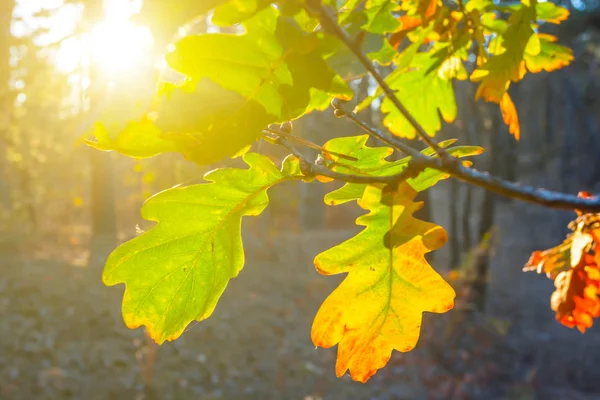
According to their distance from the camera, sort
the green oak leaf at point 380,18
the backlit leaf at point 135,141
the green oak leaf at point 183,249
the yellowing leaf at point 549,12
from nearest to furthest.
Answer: the backlit leaf at point 135,141 < the green oak leaf at point 183,249 < the green oak leaf at point 380,18 < the yellowing leaf at point 549,12

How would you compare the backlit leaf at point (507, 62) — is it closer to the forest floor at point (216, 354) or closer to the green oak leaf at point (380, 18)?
the green oak leaf at point (380, 18)

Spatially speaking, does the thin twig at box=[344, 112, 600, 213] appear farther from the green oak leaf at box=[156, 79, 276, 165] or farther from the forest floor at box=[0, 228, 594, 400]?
the forest floor at box=[0, 228, 594, 400]

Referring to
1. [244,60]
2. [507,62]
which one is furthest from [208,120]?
[507,62]

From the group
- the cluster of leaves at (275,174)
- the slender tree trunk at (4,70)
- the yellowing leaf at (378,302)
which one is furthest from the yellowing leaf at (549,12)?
the slender tree trunk at (4,70)

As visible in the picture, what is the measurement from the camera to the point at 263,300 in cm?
872

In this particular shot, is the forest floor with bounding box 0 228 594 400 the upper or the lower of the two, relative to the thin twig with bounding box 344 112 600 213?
lower

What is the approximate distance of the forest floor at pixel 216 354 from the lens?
5516mm

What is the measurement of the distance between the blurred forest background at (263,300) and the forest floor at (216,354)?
2 cm

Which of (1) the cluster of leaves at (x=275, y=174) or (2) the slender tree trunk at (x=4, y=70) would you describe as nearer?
(1) the cluster of leaves at (x=275, y=174)

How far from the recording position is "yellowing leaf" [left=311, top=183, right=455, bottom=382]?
76cm

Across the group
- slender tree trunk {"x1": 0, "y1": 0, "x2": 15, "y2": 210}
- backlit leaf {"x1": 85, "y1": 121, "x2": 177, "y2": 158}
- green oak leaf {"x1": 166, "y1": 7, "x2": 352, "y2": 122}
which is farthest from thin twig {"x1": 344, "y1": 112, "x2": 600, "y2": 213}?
slender tree trunk {"x1": 0, "y1": 0, "x2": 15, "y2": 210}

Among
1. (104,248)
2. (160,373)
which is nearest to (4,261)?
(104,248)

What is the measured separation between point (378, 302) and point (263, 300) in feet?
26.6

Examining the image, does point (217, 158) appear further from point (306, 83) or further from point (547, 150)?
point (547, 150)
